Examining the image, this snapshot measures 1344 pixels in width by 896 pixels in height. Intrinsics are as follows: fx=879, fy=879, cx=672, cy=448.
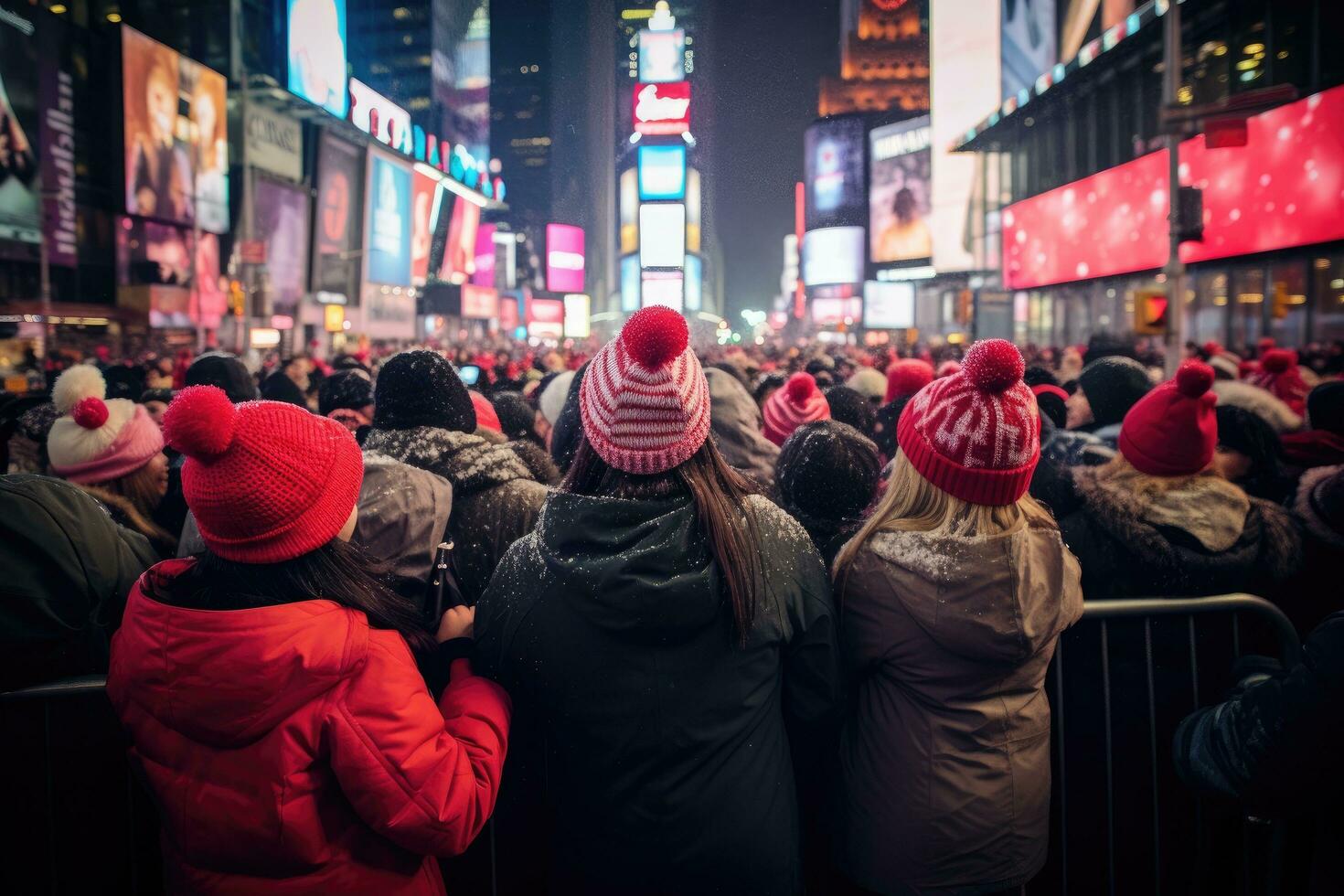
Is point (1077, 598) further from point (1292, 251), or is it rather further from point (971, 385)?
point (1292, 251)

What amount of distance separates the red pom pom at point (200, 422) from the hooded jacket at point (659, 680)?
750 millimetres

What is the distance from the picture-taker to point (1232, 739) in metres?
2.00

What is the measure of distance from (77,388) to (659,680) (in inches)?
164

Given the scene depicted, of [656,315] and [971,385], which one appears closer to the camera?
[656,315]

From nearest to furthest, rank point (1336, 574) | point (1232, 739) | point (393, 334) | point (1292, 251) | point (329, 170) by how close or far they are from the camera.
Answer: point (1232, 739) < point (1336, 574) < point (1292, 251) < point (329, 170) < point (393, 334)

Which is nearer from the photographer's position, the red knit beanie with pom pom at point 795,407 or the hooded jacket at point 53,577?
the hooded jacket at point 53,577

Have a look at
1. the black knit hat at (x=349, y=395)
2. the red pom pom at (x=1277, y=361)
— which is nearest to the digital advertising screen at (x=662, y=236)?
the red pom pom at (x=1277, y=361)

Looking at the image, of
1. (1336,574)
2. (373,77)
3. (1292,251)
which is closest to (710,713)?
(1336,574)

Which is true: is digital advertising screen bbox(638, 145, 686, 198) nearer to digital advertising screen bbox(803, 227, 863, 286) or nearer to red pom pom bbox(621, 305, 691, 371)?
digital advertising screen bbox(803, 227, 863, 286)

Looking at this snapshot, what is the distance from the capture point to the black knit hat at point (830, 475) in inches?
136

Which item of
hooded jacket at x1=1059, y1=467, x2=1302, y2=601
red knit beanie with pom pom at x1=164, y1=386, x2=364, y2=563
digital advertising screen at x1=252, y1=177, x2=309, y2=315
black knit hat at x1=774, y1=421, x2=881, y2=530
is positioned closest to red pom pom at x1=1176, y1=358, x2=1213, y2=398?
hooded jacket at x1=1059, y1=467, x2=1302, y2=601

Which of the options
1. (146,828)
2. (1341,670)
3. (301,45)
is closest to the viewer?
(1341,670)

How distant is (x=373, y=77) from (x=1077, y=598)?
137831mm

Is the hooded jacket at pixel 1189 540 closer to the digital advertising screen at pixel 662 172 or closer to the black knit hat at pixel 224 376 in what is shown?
the black knit hat at pixel 224 376
